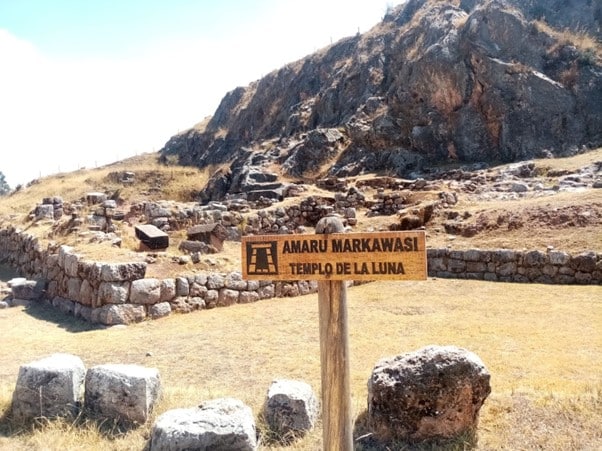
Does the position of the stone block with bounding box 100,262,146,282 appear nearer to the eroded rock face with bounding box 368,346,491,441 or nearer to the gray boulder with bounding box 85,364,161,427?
the gray boulder with bounding box 85,364,161,427

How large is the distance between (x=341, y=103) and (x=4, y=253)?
30405mm

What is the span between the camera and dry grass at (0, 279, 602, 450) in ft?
15.4

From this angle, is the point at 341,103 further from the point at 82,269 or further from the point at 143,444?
the point at 143,444

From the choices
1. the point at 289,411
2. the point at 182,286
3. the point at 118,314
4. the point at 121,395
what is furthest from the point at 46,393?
the point at 182,286

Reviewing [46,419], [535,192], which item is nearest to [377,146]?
[535,192]

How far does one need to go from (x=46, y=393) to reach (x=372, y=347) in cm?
490

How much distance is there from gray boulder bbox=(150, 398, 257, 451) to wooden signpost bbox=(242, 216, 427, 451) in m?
0.85

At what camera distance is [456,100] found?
109ft

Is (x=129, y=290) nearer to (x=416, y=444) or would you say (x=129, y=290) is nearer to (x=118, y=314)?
(x=118, y=314)

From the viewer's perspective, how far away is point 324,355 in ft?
12.6

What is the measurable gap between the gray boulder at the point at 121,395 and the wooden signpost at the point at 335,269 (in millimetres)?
2098

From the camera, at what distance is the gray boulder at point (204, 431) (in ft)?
13.5

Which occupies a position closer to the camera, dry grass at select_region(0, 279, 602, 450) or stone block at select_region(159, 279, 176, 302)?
dry grass at select_region(0, 279, 602, 450)

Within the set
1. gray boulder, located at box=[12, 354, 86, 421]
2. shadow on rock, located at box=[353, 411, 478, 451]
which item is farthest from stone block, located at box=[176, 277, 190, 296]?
shadow on rock, located at box=[353, 411, 478, 451]
